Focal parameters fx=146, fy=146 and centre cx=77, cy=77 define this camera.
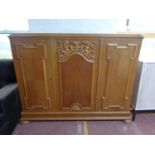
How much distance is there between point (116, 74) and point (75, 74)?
496 millimetres

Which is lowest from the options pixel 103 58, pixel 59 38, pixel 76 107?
pixel 76 107

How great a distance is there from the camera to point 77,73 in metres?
1.74

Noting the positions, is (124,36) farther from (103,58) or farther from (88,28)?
(88,28)

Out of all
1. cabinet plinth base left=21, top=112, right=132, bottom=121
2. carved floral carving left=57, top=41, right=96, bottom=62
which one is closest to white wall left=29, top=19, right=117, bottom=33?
carved floral carving left=57, top=41, right=96, bottom=62

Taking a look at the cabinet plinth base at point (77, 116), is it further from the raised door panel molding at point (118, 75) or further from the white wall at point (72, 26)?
the white wall at point (72, 26)

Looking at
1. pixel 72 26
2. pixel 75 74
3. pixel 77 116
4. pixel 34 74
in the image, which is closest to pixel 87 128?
pixel 77 116

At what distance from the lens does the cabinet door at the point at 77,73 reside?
1.63 metres

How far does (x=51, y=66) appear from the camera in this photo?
171 centimetres

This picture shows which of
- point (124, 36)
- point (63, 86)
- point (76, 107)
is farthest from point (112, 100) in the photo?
point (124, 36)

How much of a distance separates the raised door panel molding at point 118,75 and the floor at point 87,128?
25 cm

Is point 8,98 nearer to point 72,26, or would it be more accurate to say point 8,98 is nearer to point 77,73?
point 77,73
